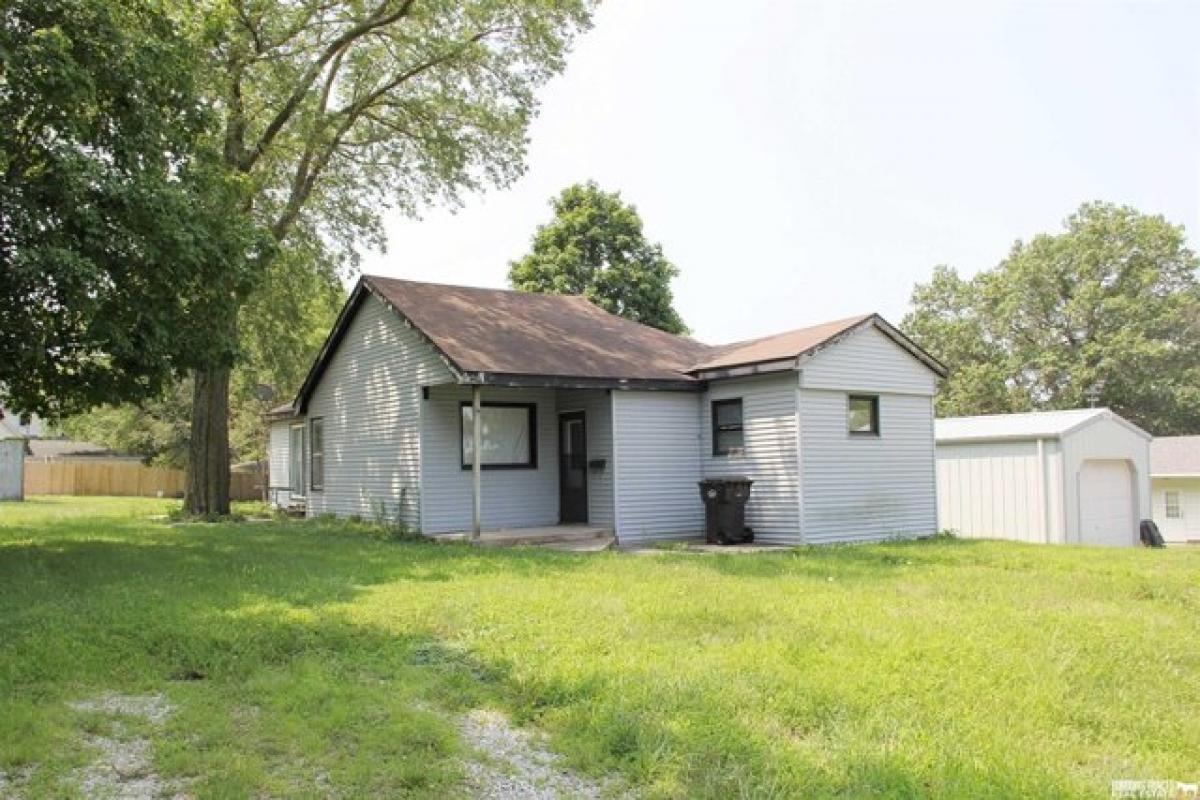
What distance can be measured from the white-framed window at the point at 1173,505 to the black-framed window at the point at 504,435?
2511 centimetres

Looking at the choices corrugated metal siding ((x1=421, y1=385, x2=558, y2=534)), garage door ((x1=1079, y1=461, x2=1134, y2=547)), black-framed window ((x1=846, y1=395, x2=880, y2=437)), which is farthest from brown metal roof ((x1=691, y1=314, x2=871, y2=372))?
garage door ((x1=1079, y1=461, x2=1134, y2=547))

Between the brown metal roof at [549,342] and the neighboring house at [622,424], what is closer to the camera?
the brown metal roof at [549,342]

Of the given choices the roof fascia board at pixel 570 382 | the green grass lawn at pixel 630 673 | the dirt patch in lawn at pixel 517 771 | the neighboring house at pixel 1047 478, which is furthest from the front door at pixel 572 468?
the dirt patch in lawn at pixel 517 771

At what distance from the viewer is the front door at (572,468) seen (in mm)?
16562

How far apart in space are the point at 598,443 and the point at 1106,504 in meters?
13.6

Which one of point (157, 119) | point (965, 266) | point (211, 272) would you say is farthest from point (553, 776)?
point (965, 266)

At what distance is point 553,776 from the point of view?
4.38 meters

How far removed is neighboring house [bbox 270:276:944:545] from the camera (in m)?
15.0

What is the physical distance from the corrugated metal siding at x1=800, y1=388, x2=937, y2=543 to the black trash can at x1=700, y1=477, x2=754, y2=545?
40.9 inches

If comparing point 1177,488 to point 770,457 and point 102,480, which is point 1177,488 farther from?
point 102,480

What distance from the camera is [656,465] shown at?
15867mm

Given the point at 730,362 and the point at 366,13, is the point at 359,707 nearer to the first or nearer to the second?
the point at 730,362

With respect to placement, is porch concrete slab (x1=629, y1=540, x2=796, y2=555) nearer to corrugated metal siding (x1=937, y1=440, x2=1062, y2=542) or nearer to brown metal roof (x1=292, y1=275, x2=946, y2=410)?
brown metal roof (x1=292, y1=275, x2=946, y2=410)

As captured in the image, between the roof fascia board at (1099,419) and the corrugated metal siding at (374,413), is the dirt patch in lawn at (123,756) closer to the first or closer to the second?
the corrugated metal siding at (374,413)
